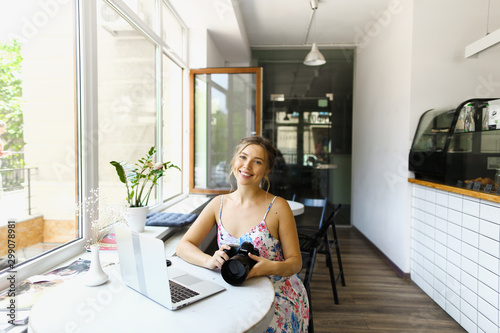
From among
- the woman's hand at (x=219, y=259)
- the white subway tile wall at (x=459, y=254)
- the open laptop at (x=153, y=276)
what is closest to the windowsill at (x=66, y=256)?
the open laptop at (x=153, y=276)

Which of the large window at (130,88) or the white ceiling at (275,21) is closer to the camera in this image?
the large window at (130,88)

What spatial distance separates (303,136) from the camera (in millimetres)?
5551

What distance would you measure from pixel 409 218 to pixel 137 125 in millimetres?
2945

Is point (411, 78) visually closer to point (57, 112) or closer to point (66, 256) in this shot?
point (57, 112)

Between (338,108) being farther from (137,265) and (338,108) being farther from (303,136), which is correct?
(137,265)

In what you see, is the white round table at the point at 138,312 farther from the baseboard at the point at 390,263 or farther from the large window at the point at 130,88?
the baseboard at the point at 390,263

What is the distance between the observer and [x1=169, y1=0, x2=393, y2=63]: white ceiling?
3721mm

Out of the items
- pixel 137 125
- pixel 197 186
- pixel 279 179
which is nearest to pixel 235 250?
pixel 137 125

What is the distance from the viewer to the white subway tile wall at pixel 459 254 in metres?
2.17

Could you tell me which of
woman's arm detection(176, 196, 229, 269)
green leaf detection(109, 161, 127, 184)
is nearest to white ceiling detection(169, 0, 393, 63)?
green leaf detection(109, 161, 127, 184)

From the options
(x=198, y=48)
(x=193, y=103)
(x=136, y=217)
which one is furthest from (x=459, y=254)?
(x=198, y=48)

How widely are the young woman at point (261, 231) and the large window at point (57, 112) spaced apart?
0.81 m

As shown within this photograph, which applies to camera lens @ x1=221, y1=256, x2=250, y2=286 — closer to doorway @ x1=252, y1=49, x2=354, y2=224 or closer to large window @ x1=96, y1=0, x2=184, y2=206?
large window @ x1=96, y1=0, x2=184, y2=206

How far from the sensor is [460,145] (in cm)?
265
